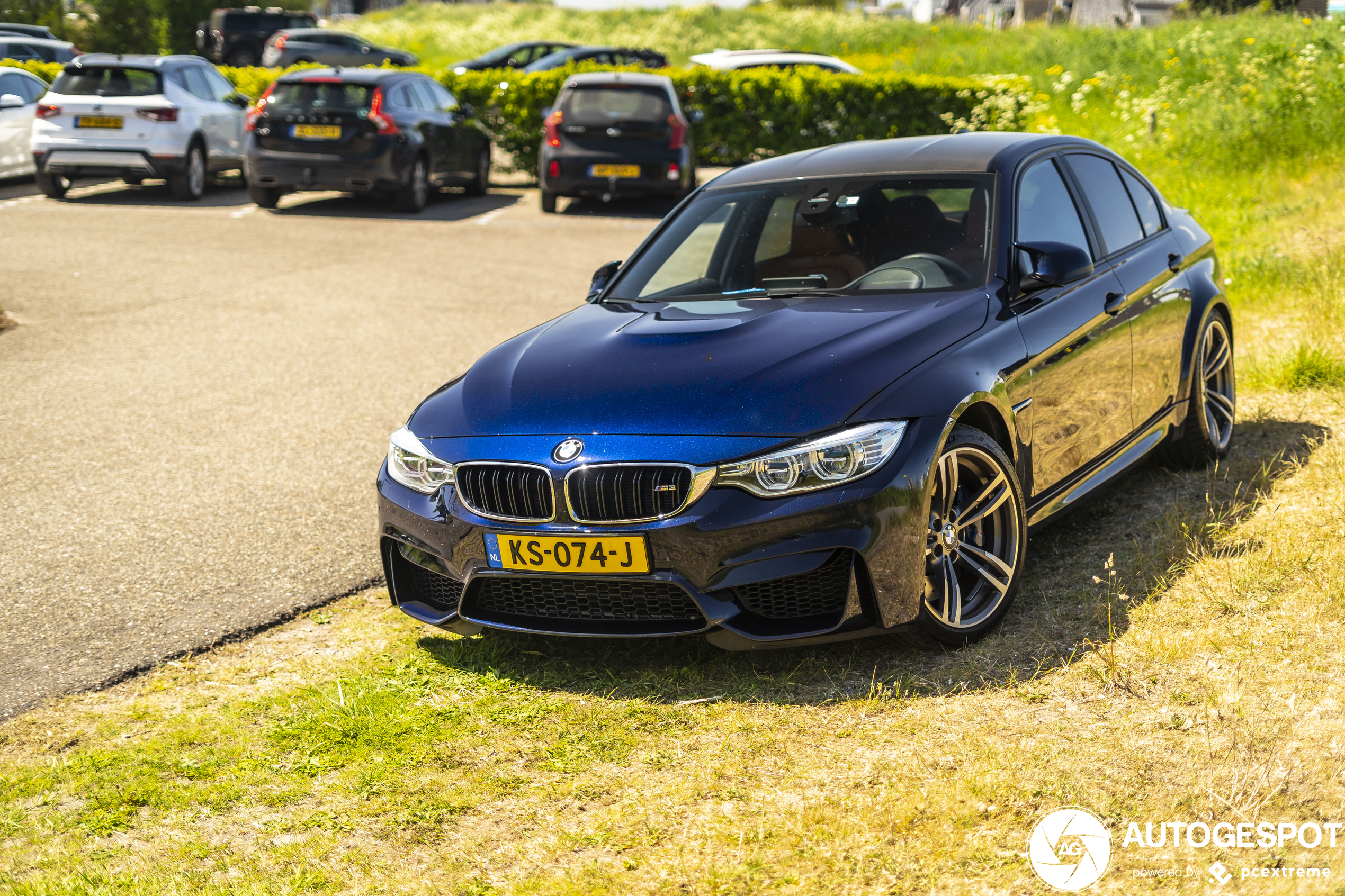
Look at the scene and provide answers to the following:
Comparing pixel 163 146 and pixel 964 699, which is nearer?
pixel 964 699

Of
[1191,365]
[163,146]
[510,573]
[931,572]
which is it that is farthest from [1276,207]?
[163,146]

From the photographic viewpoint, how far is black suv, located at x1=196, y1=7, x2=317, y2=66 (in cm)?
4278

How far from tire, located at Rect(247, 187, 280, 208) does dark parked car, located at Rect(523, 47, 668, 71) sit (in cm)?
1341

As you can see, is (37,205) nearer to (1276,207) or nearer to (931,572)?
(1276,207)

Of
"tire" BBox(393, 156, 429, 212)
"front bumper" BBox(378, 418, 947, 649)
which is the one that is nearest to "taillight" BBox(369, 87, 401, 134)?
"tire" BBox(393, 156, 429, 212)

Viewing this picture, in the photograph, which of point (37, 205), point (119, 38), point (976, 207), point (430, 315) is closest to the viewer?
point (976, 207)

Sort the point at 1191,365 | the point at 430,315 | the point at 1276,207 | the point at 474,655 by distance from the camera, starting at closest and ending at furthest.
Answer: the point at 474,655
the point at 1191,365
the point at 430,315
the point at 1276,207

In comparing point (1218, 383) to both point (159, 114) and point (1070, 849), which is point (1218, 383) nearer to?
point (1070, 849)

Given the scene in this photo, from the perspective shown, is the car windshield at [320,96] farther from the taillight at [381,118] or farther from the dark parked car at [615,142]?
the dark parked car at [615,142]

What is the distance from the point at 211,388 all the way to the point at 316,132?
8.37m

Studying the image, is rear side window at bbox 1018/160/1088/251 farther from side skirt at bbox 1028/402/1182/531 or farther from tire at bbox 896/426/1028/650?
tire at bbox 896/426/1028/650

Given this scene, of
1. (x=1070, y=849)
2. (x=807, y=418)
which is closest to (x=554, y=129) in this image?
(x=807, y=418)

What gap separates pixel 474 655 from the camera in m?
4.53

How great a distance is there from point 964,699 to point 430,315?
766cm
